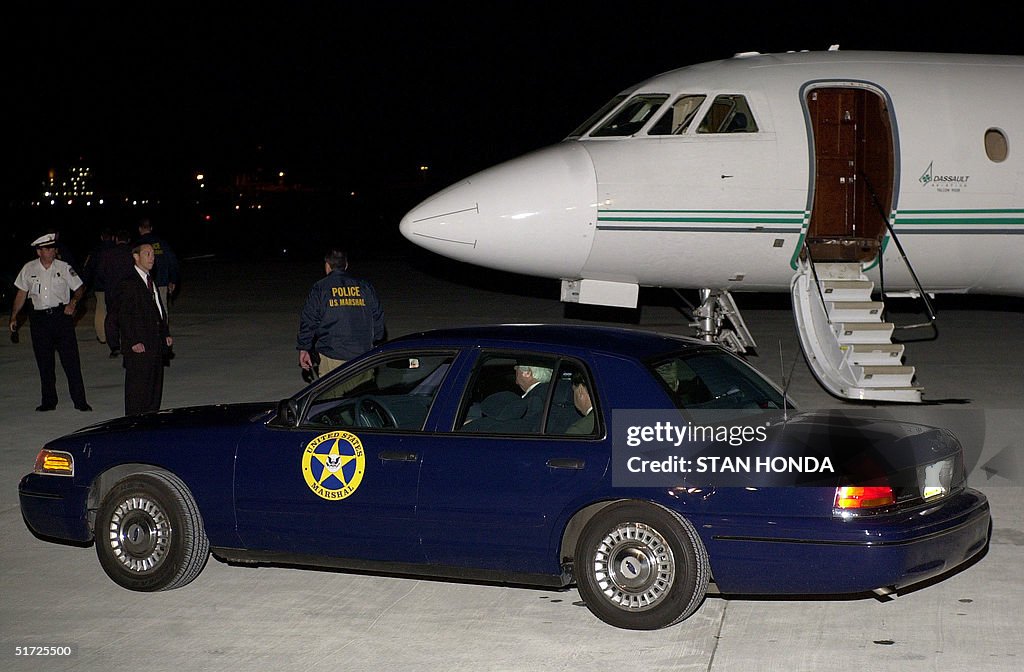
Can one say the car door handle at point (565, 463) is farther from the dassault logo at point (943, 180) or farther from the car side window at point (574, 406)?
the dassault logo at point (943, 180)

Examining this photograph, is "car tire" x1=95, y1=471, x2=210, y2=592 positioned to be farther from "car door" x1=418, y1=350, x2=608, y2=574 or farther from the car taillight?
the car taillight

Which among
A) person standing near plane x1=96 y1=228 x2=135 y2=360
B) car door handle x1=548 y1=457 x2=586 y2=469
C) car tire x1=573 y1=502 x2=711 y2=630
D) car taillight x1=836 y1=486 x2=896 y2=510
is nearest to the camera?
car taillight x1=836 y1=486 x2=896 y2=510

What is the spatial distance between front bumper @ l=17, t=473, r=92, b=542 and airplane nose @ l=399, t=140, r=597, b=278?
5322mm

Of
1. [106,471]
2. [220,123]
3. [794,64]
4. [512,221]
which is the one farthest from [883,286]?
[220,123]

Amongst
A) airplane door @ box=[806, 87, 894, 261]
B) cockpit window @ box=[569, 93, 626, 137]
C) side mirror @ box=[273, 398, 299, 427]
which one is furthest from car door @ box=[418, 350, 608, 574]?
airplane door @ box=[806, 87, 894, 261]

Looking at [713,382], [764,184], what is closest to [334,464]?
[713,382]

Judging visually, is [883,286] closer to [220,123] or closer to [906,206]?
[906,206]

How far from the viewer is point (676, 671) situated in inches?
216

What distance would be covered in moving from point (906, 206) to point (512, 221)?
3881mm

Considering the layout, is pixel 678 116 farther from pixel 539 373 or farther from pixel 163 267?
pixel 163 267

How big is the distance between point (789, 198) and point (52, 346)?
7.31 m

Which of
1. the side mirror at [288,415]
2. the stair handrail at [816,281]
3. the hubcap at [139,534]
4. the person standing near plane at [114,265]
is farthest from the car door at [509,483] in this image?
the person standing near plane at [114,265]

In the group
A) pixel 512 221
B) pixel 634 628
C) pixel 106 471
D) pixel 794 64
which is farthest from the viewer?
pixel 794 64

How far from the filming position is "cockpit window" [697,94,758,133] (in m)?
12.1
